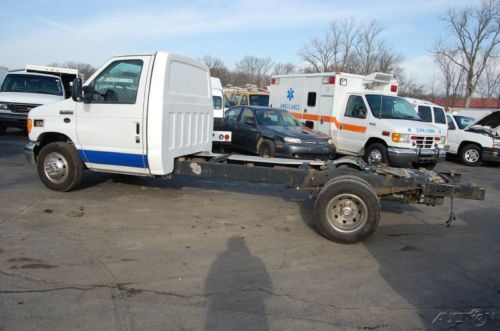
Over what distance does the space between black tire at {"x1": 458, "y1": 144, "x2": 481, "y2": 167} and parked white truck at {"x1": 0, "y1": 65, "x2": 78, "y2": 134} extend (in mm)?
14055

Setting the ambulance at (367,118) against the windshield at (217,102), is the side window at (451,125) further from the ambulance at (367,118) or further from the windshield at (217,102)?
the windshield at (217,102)

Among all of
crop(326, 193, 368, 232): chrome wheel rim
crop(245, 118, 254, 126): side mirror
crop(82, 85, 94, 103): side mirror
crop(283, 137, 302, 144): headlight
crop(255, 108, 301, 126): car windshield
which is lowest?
crop(326, 193, 368, 232): chrome wheel rim

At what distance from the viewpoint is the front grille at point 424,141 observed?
35.3 ft

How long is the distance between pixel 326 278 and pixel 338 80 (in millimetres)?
9228

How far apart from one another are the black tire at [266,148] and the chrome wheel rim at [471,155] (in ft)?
28.6

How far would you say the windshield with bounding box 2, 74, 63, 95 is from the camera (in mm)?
13977

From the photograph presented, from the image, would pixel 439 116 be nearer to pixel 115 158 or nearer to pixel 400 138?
pixel 400 138

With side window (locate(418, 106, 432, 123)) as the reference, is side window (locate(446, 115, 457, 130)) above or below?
below

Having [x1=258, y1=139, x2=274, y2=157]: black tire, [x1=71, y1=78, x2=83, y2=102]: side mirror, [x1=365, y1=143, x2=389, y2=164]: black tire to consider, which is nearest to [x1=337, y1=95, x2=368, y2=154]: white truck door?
[x1=365, y1=143, x2=389, y2=164]: black tire

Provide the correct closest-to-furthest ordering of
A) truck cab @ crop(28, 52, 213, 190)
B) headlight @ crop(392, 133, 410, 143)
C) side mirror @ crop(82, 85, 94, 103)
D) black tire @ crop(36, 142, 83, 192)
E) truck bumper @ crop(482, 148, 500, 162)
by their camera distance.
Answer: truck cab @ crop(28, 52, 213, 190)
side mirror @ crop(82, 85, 94, 103)
black tire @ crop(36, 142, 83, 192)
headlight @ crop(392, 133, 410, 143)
truck bumper @ crop(482, 148, 500, 162)

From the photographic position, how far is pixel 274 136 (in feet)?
34.2

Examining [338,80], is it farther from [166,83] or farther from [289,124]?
[166,83]

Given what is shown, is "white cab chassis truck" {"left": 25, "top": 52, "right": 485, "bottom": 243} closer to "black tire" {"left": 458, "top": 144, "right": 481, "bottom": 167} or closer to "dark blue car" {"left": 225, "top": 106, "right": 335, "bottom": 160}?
"dark blue car" {"left": 225, "top": 106, "right": 335, "bottom": 160}

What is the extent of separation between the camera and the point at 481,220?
704 centimetres
